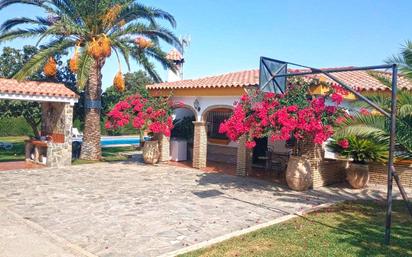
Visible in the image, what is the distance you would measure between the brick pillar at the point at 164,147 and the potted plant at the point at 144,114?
153 cm

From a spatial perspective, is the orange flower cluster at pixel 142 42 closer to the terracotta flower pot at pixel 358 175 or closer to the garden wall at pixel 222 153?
the garden wall at pixel 222 153

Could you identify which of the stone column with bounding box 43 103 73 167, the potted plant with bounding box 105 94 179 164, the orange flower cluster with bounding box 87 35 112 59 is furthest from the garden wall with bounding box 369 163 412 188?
the stone column with bounding box 43 103 73 167

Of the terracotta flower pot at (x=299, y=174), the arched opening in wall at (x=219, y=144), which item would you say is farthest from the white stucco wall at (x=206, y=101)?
the terracotta flower pot at (x=299, y=174)

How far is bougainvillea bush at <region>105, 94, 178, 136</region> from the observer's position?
1661 cm

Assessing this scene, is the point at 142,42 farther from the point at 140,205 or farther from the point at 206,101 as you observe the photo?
the point at 140,205

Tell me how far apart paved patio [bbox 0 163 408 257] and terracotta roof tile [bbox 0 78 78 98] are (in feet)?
11.2

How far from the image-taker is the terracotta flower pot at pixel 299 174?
479 inches

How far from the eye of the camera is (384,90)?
1365 cm

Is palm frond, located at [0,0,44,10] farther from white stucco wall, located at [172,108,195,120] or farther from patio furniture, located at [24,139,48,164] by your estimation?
white stucco wall, located at [172,108,195,120]

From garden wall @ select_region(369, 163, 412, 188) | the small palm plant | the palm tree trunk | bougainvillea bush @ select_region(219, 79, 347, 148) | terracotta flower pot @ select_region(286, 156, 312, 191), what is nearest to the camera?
bougainvillea bush @ select_region(219, 79, 347, 148)

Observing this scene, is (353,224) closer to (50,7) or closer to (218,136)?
(218,136)

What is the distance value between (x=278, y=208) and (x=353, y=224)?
2.03m

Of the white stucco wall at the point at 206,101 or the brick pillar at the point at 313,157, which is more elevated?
the white stucco wall at the point at 206,101

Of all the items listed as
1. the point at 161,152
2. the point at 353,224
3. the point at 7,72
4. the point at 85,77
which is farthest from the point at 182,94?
the point at 7,72
